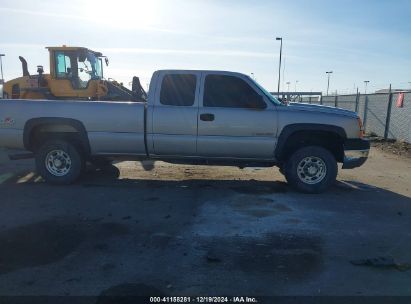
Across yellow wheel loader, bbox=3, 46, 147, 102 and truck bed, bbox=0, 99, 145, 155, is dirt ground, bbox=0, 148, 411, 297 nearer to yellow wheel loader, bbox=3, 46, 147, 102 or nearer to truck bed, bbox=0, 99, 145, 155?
truck bed, bbox=0, 99, 145, 155

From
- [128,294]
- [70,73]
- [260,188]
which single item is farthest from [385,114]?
[128,294]

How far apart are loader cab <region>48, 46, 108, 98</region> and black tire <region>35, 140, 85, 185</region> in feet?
24.2

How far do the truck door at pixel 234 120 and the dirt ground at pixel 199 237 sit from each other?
2.47ft

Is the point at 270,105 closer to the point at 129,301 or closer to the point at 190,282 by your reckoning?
the point at 190,282

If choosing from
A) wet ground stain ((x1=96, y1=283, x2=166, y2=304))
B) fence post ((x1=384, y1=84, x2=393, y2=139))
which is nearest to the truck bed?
wet ground stain ((x1=96, y1=283, x2=166, y2=304))

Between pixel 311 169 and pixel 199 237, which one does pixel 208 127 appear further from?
pixel 199 237

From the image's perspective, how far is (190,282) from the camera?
3.59m

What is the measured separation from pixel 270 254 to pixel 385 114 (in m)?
13.4

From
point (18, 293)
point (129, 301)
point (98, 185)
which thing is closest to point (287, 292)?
point (129, 301)

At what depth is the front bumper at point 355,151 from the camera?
680 cm

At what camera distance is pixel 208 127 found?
6.80m

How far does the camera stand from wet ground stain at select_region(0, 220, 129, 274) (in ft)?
13.2

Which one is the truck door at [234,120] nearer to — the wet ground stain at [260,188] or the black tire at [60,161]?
the wet ground stain at [260,188]

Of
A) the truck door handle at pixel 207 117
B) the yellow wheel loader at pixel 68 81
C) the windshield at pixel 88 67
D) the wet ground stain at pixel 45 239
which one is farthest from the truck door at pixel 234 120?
the windshield at pixel 88 67
